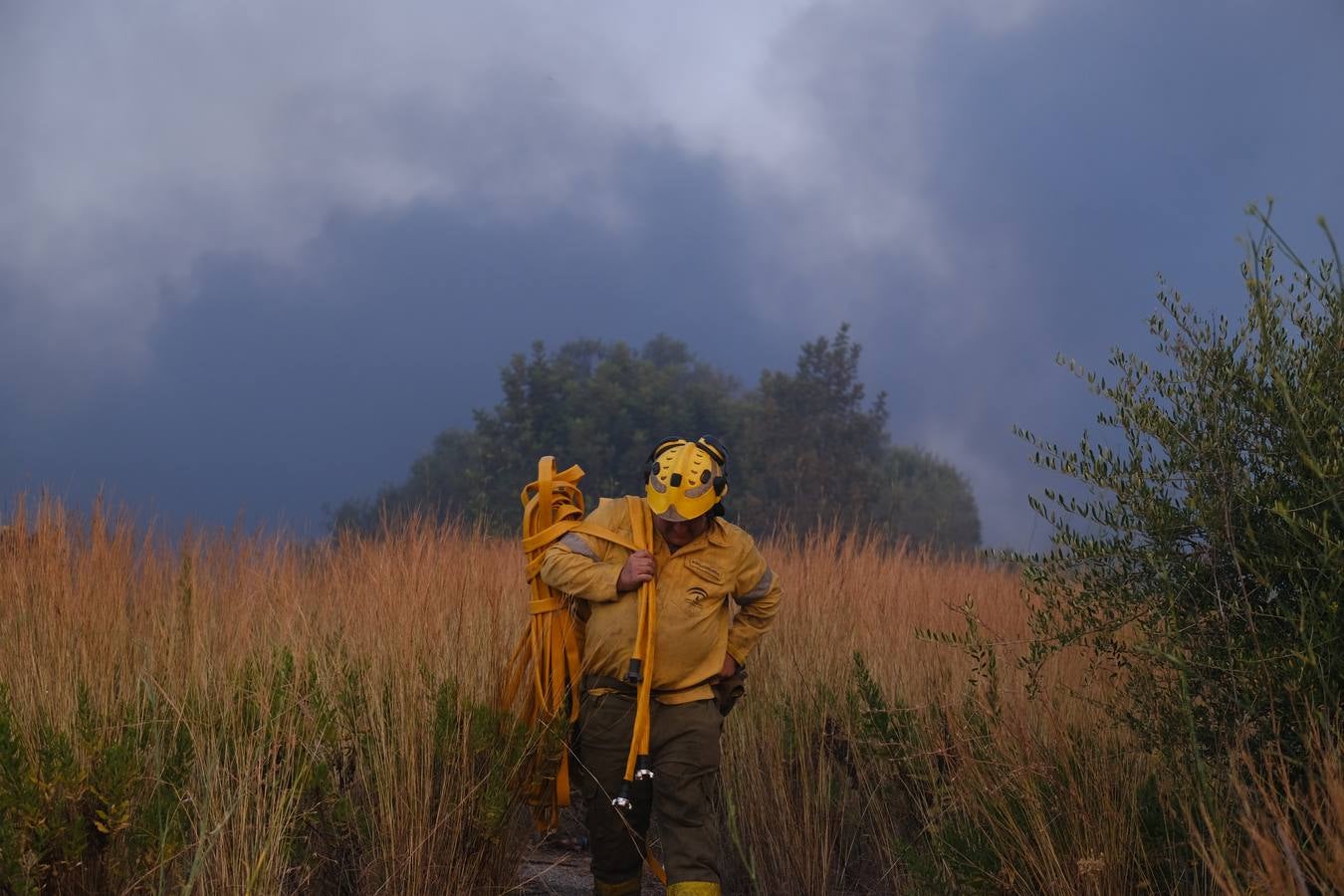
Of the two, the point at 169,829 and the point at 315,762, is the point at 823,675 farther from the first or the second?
the point at 169,829

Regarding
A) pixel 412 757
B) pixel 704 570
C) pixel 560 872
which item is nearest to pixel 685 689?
pixel 704 570

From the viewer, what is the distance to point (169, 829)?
390cm

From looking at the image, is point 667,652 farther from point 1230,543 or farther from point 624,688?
point 1230,543

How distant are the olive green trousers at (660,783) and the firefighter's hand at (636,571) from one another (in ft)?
1.48

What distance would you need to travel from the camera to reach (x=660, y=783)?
4680 mm

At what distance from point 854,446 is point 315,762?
29.2 m

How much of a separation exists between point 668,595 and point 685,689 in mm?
376

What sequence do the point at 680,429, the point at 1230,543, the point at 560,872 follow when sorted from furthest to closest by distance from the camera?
the point at 680,429
the point at 560,872
the point at 1230,543

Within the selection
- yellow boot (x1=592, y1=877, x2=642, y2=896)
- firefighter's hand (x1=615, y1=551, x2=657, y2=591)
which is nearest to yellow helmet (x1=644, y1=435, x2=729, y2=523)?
firefighter's hand (x1=615, y1=551, x2=657, y2=591)

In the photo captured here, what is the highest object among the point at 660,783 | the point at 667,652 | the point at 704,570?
the point at 704,570

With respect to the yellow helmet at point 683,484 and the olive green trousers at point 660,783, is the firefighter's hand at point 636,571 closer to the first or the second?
the yellow helmet at point 683,484

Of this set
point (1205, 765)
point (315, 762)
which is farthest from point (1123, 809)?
point (315, 762)

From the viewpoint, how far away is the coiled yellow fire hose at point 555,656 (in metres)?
4.59

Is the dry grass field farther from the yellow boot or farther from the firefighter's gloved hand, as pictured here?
the firefighter's gloved hand
